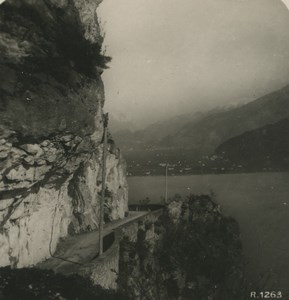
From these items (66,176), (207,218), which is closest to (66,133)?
(66,176)

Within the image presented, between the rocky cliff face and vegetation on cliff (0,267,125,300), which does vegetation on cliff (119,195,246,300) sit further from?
vegetation on cliff (0,267,125,300)

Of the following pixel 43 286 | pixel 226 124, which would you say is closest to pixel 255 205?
pixel 226 124

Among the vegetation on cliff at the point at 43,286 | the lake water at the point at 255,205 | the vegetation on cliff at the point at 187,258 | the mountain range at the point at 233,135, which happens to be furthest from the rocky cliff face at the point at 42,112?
the mountain range at the point at 233,135

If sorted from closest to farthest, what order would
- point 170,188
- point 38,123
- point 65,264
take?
point 38,123 < point 65,264 < point 170,188

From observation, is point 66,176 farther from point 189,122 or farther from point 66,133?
point 189,122

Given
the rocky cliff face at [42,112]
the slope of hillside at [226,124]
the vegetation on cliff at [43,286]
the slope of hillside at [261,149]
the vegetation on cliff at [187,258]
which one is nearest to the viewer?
the vegetation on cliff at [43,286]

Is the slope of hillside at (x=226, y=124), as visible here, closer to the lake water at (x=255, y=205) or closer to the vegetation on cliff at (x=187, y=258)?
the lake water at (x=255, y=205)

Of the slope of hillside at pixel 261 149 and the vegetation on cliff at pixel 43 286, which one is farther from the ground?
the slope of hillside at pixel 261 149
